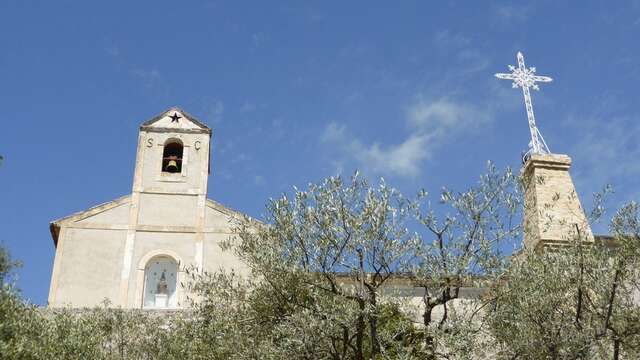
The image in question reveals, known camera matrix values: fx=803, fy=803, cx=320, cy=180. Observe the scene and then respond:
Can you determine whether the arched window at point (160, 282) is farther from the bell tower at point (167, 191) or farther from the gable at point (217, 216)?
the gable at point (217, 216)

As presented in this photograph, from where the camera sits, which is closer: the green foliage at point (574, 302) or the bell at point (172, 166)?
the green foliage at point (574, 302)

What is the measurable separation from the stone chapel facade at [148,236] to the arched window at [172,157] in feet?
0.15

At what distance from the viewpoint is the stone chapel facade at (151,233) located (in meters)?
27.8

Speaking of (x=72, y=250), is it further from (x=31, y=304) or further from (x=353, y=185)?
(x=353, y=185)

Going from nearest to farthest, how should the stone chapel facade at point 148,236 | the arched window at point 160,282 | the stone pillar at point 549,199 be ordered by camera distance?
the stone pillar at point 549,199
the stone chapel facade at point 148,236
the arched window at point 160,282

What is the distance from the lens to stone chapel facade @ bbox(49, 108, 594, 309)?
27.8m

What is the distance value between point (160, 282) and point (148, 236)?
1.74m

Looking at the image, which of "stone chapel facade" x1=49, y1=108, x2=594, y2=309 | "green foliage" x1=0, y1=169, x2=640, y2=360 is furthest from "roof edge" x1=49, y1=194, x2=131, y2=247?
"green foliage" x1=0, y1=169, x2=640, y2=360

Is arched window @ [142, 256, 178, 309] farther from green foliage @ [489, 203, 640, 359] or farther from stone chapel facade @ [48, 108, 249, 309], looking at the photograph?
green foliage @ [489, 203, 640, 359]

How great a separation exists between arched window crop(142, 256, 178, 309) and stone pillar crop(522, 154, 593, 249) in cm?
1275

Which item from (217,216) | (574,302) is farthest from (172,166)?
(574,302)

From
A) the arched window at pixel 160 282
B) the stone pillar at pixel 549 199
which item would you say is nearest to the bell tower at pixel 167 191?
the arched window at pixel 160 282

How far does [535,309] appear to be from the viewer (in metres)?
14.4

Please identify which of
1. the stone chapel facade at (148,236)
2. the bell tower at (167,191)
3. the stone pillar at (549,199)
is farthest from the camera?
the bell tower at (167,191)
